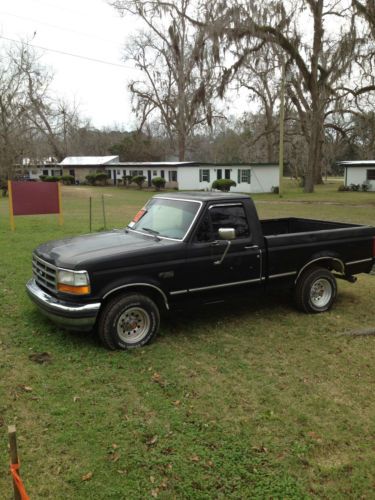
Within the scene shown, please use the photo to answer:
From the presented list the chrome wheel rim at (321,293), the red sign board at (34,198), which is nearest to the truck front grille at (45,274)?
the chrome wheel rim at (321,293)

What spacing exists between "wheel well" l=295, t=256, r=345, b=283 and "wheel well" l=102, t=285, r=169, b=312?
2.14 metres

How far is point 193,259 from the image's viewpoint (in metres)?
5.56

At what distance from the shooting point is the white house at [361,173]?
43.8m

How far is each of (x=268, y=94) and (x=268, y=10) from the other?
2009cm

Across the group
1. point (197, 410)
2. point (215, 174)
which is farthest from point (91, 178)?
point (197, 410)

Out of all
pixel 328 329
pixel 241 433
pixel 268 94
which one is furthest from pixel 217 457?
pixel 268 94

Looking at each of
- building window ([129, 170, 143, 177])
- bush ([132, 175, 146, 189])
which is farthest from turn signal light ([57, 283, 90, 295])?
building window ([129, 170, 143, 177])

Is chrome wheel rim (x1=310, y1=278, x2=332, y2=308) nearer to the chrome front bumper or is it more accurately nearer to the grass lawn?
the grass lawn

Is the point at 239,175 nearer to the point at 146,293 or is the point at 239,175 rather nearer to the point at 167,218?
the point at 167,218

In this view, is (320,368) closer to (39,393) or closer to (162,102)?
(39,393)

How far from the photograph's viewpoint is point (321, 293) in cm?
685

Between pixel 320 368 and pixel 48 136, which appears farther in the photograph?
pixel 48 136

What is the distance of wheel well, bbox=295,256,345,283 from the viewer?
6539 mm

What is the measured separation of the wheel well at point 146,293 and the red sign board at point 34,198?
9699 mm
